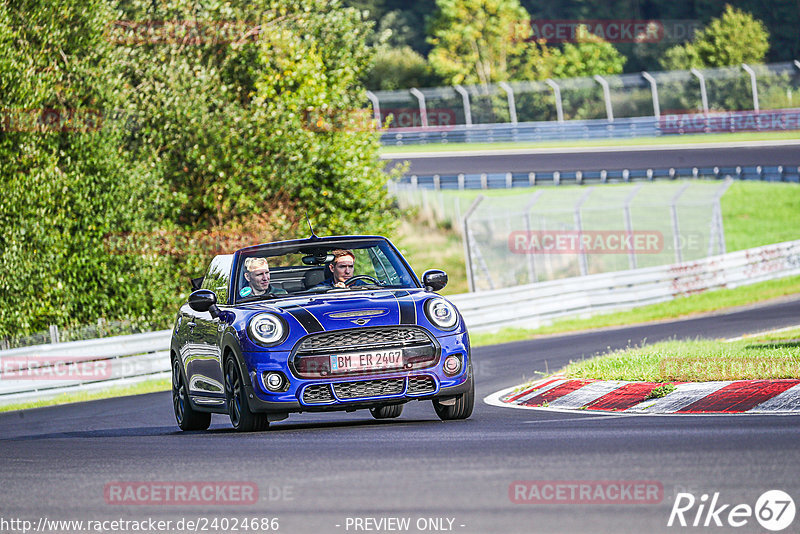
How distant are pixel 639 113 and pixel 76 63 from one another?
133 feet

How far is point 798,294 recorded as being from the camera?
90.0 ft

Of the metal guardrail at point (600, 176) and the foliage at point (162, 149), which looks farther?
the metal guardrail at point (600, 176)

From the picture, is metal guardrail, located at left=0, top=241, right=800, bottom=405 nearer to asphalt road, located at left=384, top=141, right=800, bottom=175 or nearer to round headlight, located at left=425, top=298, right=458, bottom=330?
round headlight, located at left=425, top=298, right=458, bottom=330

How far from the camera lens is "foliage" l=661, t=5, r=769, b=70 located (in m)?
70.8

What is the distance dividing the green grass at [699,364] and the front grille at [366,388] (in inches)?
116

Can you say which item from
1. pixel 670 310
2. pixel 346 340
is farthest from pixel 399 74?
pixel 346 340

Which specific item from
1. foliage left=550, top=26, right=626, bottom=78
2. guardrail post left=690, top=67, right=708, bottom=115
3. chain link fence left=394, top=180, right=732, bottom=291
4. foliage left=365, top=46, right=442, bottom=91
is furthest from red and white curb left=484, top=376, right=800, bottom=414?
foliage left=550, top=26, right=626, bottom=78

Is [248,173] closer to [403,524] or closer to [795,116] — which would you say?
[403,524]

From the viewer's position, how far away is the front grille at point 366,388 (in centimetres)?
938

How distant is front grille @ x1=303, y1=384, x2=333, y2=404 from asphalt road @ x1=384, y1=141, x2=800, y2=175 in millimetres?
39503

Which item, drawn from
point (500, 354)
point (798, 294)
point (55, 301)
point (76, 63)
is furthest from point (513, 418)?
point (798, 294)

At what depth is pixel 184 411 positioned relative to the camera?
11.6 meters

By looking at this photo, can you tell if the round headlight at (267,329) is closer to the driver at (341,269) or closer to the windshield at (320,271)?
the windshield at (320,271)

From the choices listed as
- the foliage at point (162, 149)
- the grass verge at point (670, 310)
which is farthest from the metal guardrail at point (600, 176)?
the foliage at point (162, 149)
